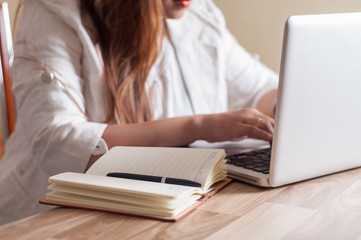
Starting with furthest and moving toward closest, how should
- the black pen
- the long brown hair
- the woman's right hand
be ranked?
the long brown hair < the woman's right hand < the black pen

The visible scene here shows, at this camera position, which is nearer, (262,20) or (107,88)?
(107,88)

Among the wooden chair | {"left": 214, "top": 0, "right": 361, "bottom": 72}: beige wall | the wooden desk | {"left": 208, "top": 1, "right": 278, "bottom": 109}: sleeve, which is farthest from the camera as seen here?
{"left": 214, "top": 0, "right": 361, "bottom": 72}: beige wall

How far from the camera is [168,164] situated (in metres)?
0.77

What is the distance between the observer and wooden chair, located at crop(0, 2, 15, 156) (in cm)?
131

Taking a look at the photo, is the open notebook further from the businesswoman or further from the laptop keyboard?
the businesswoman

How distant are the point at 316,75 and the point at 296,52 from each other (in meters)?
0.06

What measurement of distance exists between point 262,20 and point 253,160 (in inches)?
58.0

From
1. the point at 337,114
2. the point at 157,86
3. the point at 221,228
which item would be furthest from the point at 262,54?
the point at 221,228

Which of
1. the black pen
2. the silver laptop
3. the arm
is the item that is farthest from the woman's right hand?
the black pen

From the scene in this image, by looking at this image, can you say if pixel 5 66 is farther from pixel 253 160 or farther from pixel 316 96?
pixel 316 96

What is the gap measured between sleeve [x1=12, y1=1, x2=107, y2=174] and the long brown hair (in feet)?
0.27

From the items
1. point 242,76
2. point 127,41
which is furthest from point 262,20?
point 127,41

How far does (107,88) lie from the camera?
1.19 meters

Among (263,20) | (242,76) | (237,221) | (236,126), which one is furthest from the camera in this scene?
(263,20)
